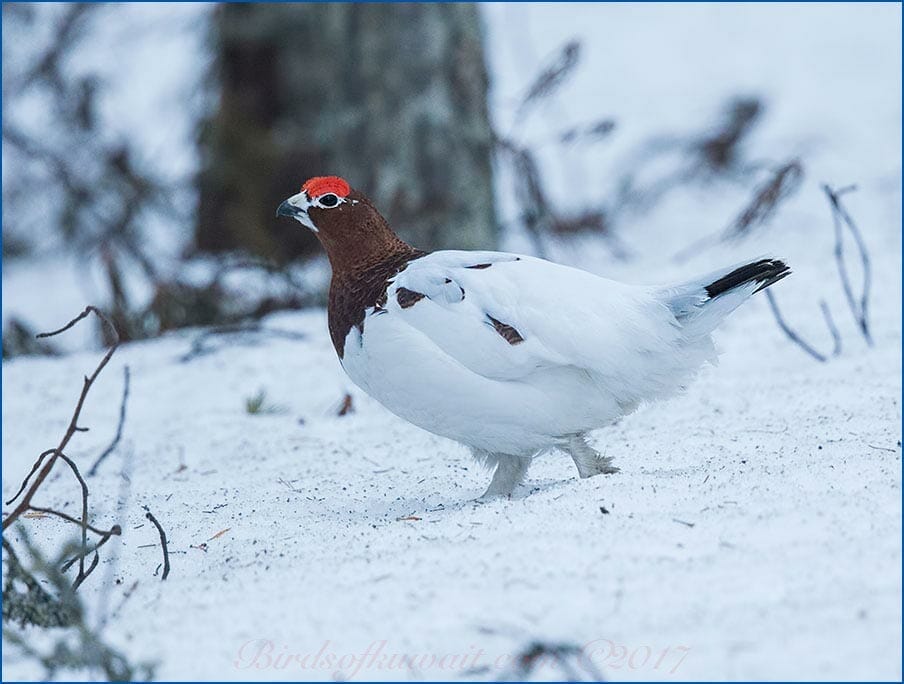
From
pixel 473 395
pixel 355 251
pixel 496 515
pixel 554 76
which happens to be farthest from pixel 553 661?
pixel 554 76

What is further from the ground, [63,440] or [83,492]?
[63,440]

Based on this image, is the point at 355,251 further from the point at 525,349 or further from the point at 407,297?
the point at 525,349

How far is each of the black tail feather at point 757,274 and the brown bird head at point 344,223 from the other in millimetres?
903

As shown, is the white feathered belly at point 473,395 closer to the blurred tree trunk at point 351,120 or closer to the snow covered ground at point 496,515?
the snow covered ground at point 496,515

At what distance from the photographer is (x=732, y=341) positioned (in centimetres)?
451

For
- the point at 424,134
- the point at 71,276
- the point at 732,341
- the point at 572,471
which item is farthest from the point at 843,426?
the point at 71,276

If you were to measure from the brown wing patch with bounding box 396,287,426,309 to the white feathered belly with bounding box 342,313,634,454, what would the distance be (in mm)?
45

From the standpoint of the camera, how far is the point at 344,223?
3.25 meters

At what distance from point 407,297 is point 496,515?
0.66 metres

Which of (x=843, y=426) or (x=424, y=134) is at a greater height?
(x=424, y=134)

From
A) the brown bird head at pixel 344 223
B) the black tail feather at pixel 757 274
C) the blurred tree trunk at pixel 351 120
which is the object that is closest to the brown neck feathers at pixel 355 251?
the brown bird head at pixel 344 223

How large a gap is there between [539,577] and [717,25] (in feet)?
35.5

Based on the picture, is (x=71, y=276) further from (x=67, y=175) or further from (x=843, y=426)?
(x=843, y=426)

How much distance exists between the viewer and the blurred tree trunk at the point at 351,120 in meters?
6.27
